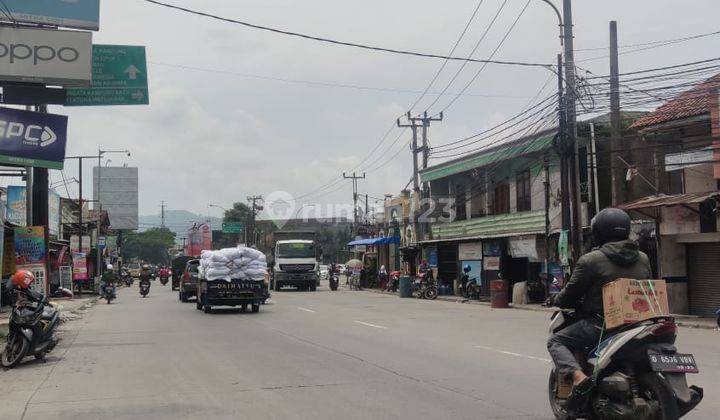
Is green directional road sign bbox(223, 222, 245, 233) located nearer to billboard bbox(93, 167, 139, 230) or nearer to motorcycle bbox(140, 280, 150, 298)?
billboard bbox(93, 167, 139, 230)

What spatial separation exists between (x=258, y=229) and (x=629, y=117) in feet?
287

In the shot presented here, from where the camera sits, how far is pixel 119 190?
56.8 m

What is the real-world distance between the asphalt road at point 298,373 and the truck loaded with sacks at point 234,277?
4107mm

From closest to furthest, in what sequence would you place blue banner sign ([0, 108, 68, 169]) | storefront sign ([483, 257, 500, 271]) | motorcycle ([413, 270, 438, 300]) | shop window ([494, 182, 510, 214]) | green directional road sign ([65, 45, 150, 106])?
blue banner sign ([0, 108, 68, 169]) → green directional road sign ([65, 45, 150, 106]) → storefront sign ([483, 257, 500, 271]) → shop window ([494, 182, 510, 214]) → motorcycle ([413, 270, 438, 300])

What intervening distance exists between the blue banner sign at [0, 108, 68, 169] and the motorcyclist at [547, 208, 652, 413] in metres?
14.2

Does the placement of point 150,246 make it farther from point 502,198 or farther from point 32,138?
point 32,138

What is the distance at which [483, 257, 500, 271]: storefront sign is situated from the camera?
3186 centimetres

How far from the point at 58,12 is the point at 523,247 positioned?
2026 cm

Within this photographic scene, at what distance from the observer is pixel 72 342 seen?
15.0m

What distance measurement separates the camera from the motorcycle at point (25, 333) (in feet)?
36.9

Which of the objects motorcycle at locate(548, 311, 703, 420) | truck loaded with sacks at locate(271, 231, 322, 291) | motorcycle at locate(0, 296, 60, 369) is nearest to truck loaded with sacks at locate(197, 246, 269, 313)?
motorcycle at locate(0, 296, 60, 369)

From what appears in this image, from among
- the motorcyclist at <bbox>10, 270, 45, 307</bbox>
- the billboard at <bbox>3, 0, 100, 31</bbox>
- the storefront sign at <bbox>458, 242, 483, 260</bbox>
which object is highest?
the billboard at <bbox>3, 0, 100, 31</bbox>

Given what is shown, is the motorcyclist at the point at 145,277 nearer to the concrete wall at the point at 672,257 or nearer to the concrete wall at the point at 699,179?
the concrete wall at the point at 672,257

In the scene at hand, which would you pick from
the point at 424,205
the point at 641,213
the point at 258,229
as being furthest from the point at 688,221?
the point at 258,229
